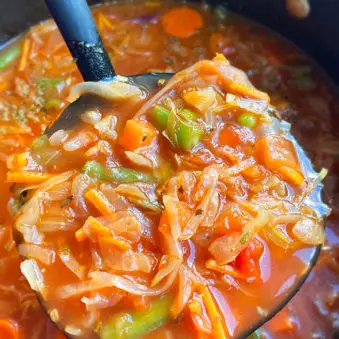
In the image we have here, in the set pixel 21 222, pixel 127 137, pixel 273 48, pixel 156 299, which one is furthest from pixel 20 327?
pixel 273 48

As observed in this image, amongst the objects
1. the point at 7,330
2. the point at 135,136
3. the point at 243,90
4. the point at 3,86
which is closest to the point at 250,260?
the point at 135,136

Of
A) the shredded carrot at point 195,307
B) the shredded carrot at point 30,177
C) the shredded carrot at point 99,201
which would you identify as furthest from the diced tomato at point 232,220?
the shredded carrot at point 30,177

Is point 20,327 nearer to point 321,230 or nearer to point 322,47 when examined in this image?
point 321,230

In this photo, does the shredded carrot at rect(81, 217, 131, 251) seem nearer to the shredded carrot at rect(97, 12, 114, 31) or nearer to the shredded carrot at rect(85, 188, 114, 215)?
the shredded carrot at rect(85, 188, 114, 215)

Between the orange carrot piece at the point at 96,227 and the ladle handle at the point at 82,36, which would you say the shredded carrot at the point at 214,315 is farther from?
the ladle handle at the point at 82,36

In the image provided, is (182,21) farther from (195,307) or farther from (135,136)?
(195,307)

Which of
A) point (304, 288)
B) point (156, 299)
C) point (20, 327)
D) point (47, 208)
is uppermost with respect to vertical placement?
point (47, 208)
